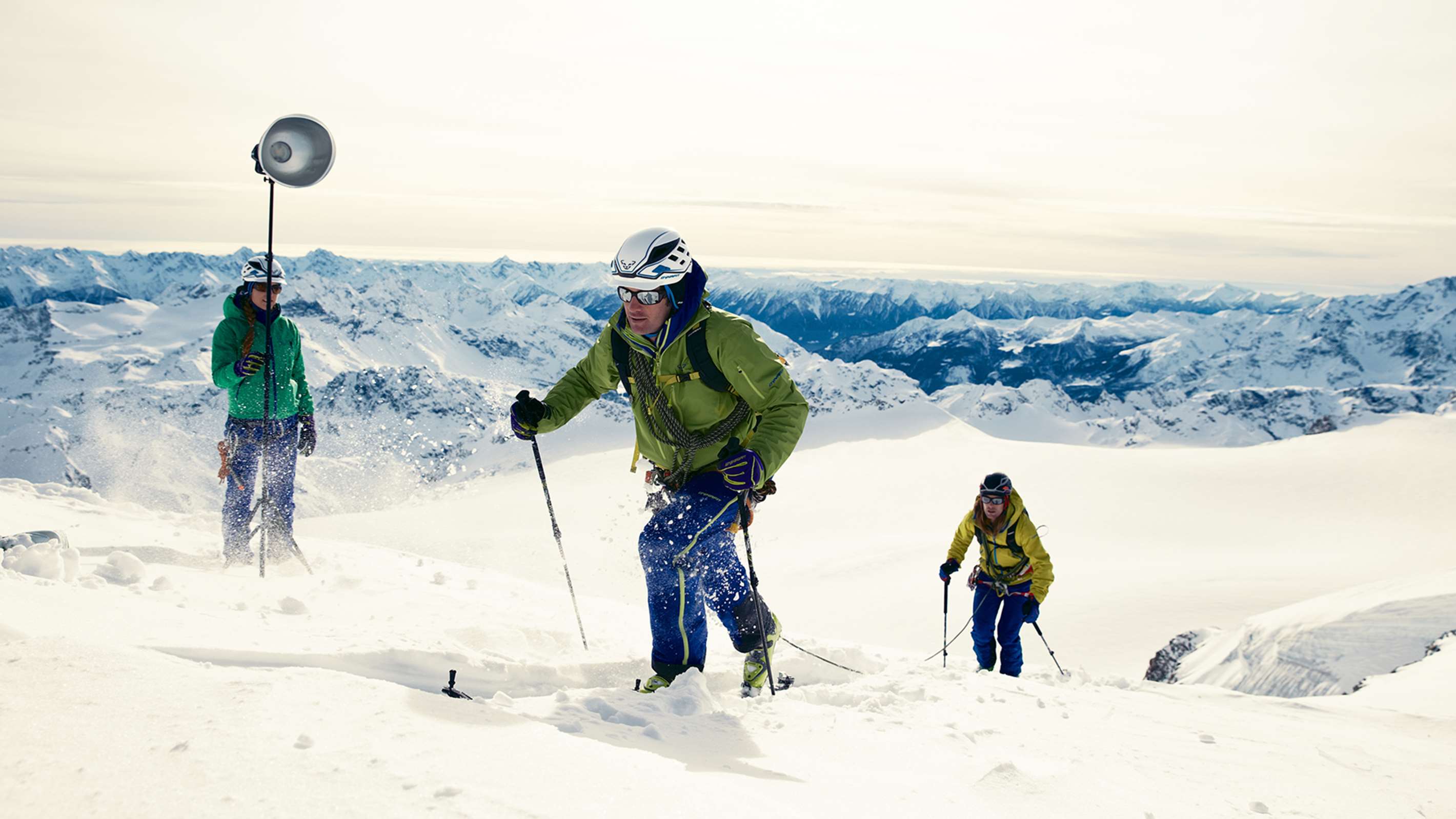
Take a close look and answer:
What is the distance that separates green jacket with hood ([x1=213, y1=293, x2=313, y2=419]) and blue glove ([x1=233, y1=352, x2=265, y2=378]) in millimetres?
45

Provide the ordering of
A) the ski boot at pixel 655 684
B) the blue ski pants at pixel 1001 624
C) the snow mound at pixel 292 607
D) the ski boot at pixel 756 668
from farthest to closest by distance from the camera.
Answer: the blue ski pants at pixel 1001 624 < the snow mound at pixel 292 607 < the ski boot at pixel 756 668 < the ski boot at pixel 655 684

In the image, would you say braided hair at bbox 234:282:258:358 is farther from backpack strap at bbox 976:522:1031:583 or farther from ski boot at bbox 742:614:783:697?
backpack strap at bbox 976:522:1031:583

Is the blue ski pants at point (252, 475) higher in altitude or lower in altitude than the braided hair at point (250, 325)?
lower

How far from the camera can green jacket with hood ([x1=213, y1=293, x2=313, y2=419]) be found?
761cm

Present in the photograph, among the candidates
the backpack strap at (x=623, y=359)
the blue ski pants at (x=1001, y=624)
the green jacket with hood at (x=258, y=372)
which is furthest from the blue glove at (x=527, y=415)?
the blue ski pants at (x=1001, y=624)

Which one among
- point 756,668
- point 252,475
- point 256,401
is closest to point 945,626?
point 756,668

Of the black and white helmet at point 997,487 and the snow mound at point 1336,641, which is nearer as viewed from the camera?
the black and white helmet at point 997,487

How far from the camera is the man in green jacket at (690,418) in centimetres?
466

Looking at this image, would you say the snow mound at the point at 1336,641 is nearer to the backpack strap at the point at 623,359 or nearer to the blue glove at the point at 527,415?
the backpack strap at the point at 623,359

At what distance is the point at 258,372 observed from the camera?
25.0ft

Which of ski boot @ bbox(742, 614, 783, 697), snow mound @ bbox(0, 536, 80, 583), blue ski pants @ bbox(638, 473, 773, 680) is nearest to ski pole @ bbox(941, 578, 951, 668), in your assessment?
ski boot @ bbox(742, 614, 783, 697)

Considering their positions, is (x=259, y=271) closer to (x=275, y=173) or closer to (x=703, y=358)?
(x=275, y=173)

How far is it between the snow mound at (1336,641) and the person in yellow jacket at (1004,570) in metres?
5.16

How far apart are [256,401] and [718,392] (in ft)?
18.2
